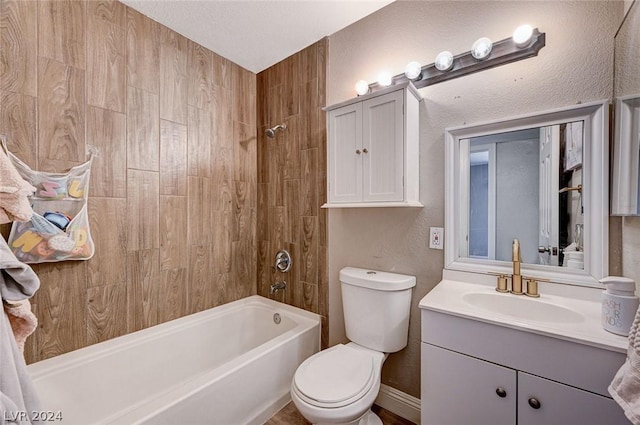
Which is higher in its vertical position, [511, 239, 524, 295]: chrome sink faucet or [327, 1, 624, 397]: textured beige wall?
[327, 1, 624, 397]: textured beige wall

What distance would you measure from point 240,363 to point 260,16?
7.05 feet

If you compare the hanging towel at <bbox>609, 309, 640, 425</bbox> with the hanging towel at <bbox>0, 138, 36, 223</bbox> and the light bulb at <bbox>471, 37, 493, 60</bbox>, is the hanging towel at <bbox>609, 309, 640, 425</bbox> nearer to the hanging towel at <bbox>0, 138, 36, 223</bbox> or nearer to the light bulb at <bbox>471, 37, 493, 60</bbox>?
the light bulb at <bbox>471, 37, 493, 60</bbox>

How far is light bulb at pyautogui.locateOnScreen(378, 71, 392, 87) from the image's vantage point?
5.52ft

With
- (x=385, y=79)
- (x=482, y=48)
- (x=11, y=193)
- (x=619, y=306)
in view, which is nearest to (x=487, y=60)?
(x=482, y=48)

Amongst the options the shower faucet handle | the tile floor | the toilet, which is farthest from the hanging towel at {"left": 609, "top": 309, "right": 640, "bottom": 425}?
the shower faucet handle

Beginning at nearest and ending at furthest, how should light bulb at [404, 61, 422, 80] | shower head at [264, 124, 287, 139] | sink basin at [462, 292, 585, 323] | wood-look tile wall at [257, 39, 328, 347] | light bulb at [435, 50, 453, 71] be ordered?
sink basin at [462, 292, 585, 323] → light bulb at [435, 50, 453, 71] → light bulb at [404, 61, 422, 80] → wood-look tile wall at [257, 39, 328, 347] → shower head at [264, 124, 287, 139]

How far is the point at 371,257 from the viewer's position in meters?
1.79

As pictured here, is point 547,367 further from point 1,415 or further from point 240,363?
point 1,415

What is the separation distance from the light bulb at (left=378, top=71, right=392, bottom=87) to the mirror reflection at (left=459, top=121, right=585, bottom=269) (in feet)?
1.96

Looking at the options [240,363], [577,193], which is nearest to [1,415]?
[240,363]

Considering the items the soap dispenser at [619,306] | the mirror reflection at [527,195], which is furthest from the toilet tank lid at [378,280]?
the soap dispenser at [619,306]

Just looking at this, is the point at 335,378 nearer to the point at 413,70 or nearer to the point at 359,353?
the point at 359,353

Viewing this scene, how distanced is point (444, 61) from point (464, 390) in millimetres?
1576

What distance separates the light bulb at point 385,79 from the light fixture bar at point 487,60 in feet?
0.32
